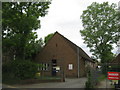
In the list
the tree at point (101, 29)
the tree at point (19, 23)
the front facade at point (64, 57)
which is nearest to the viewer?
the tree at point (19, 23)

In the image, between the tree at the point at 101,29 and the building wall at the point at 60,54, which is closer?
the building wall at the point at 60,54

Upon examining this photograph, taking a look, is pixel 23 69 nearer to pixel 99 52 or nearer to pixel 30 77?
pixel 30 77

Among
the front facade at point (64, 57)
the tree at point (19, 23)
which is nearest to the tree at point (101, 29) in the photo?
the front facade at point (64, 57)

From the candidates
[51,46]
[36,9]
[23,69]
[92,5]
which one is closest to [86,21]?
[92,5]

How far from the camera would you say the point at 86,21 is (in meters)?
44.0

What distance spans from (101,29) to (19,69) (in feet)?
90.6

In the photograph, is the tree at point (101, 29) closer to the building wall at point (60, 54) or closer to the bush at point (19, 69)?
the building wall at point (60, 54)

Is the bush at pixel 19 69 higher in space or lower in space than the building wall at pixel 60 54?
lower

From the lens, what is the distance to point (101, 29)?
41375 millimetres

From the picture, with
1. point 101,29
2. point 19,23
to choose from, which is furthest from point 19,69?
point 101,29

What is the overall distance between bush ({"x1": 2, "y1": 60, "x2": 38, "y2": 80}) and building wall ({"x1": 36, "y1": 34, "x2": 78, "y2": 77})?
1404cm

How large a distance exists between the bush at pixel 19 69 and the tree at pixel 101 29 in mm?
25512

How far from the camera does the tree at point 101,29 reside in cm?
4088

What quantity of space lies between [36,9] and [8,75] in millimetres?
7313
